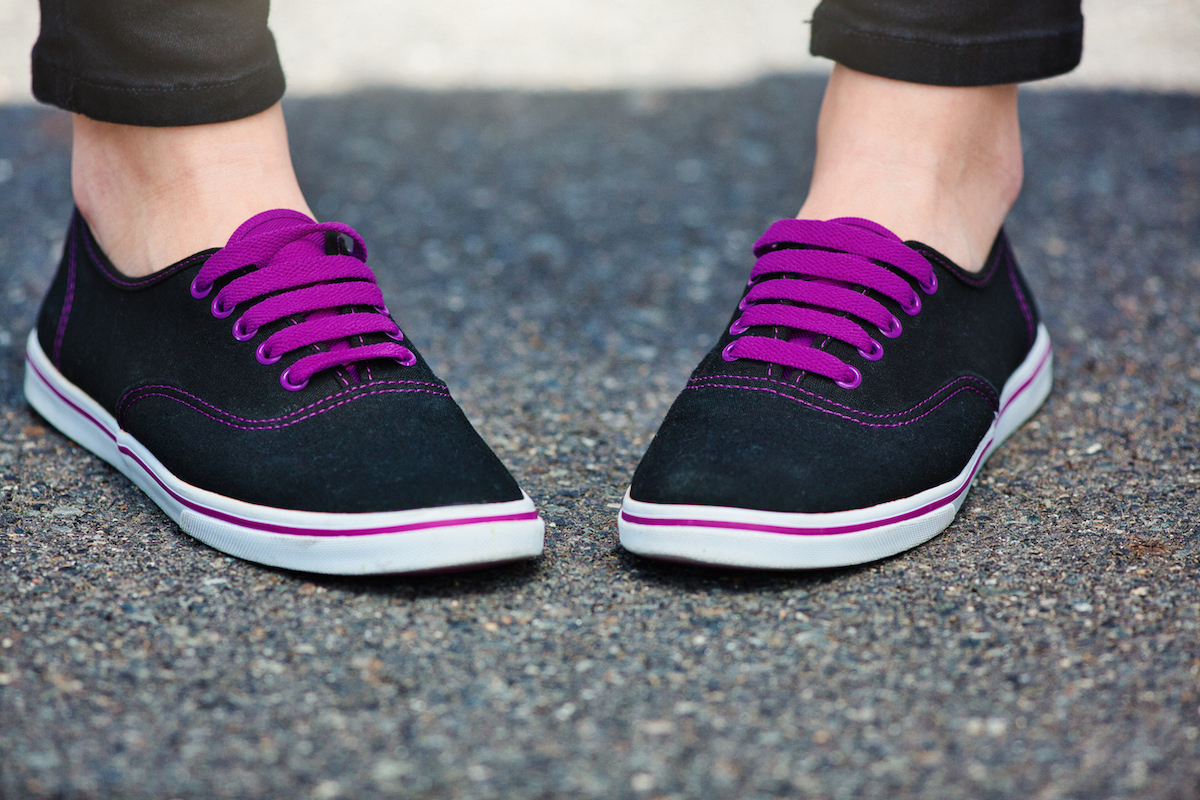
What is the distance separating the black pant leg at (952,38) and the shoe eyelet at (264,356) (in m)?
0.88

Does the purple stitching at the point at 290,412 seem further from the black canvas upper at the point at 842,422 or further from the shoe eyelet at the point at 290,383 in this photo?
the black canvas upper at the point at 842,422

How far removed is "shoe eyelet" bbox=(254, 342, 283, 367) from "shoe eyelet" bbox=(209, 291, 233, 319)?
0.26 ft

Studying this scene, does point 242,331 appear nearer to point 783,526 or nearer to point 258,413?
point 258,413

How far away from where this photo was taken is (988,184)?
1624 millimetres

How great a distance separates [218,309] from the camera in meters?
1.40

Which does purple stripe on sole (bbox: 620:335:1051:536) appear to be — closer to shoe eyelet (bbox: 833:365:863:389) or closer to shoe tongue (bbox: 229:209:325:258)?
shoe eyelet (bbox: 833:365:863:389)

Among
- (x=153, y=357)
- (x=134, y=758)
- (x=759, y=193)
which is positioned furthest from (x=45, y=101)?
(x=759, y=193)

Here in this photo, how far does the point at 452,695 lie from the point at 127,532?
569mm

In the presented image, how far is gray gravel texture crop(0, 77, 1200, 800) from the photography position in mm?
976

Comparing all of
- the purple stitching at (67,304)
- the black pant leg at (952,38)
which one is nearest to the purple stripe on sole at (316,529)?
the purple stitching at (67,304)

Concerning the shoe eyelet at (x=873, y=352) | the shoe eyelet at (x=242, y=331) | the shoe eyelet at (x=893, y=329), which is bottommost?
the shoe eyelet at (x=242, y=331)

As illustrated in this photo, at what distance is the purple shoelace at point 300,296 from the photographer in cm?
134

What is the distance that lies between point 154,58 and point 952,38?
1.06 metres

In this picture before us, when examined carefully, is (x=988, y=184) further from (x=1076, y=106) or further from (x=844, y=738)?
(x=1076, y=106)
